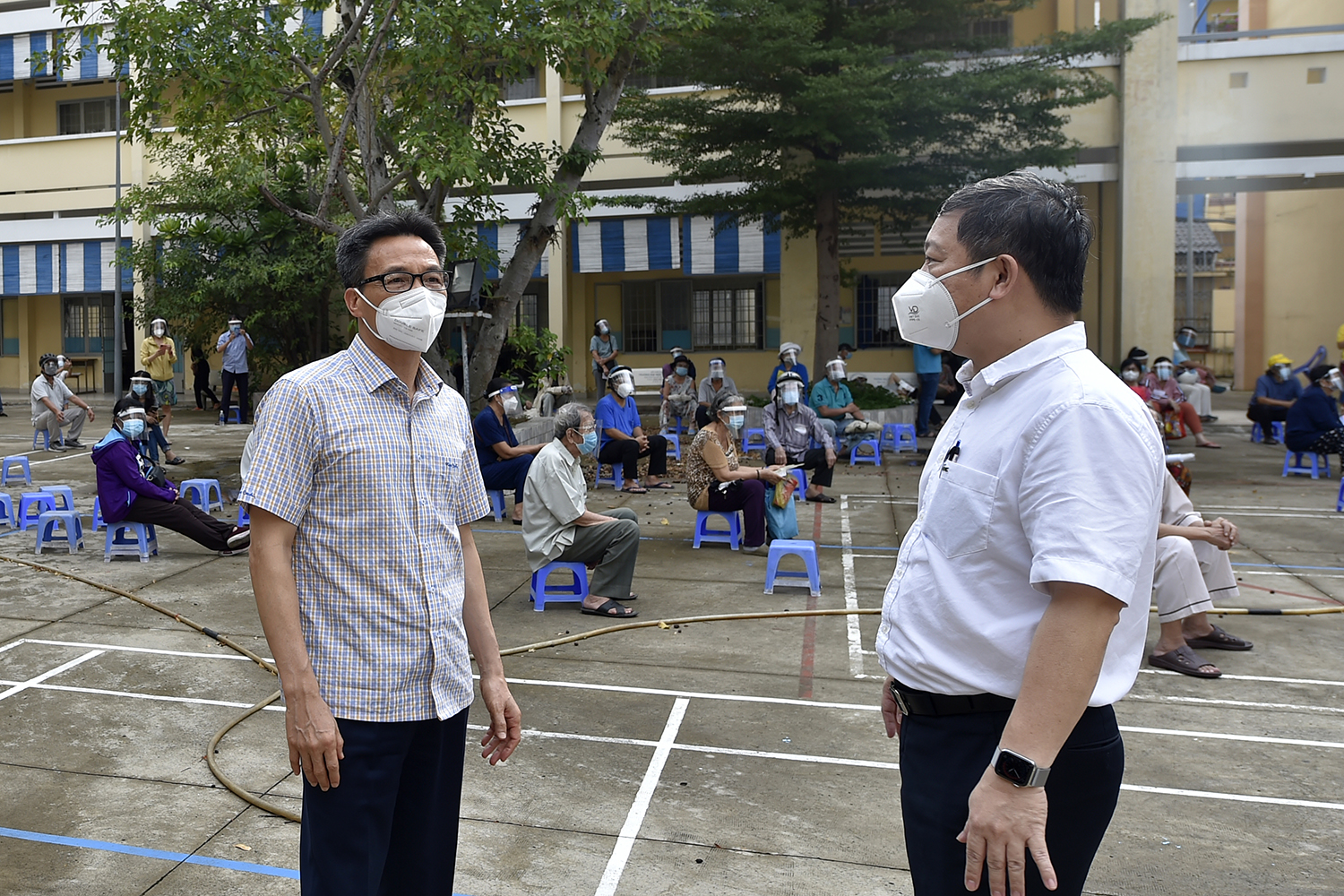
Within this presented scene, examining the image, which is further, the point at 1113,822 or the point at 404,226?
the point at 1113,822

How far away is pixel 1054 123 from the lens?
57.3 feet

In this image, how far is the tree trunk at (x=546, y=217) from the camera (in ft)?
44.0

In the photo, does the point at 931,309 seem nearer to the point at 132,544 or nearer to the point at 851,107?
the point at 132,544

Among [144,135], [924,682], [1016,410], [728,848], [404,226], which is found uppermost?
[144,135]

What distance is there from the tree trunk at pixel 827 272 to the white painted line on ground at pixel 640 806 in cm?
1349

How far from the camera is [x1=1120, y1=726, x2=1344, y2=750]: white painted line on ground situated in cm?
525

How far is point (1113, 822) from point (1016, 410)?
9.75ft

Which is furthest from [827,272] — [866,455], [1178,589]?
[1178,589]

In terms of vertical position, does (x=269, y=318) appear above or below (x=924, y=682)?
A: above

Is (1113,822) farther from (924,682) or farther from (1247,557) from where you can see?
(1247,557)

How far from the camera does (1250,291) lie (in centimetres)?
2681

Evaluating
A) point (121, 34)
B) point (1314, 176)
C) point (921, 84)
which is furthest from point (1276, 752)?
point (1314, 176)

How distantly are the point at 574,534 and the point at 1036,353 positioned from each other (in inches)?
230

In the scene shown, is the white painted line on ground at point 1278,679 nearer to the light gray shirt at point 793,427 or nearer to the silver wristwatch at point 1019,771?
the silver wristwatch at point 1019,771
